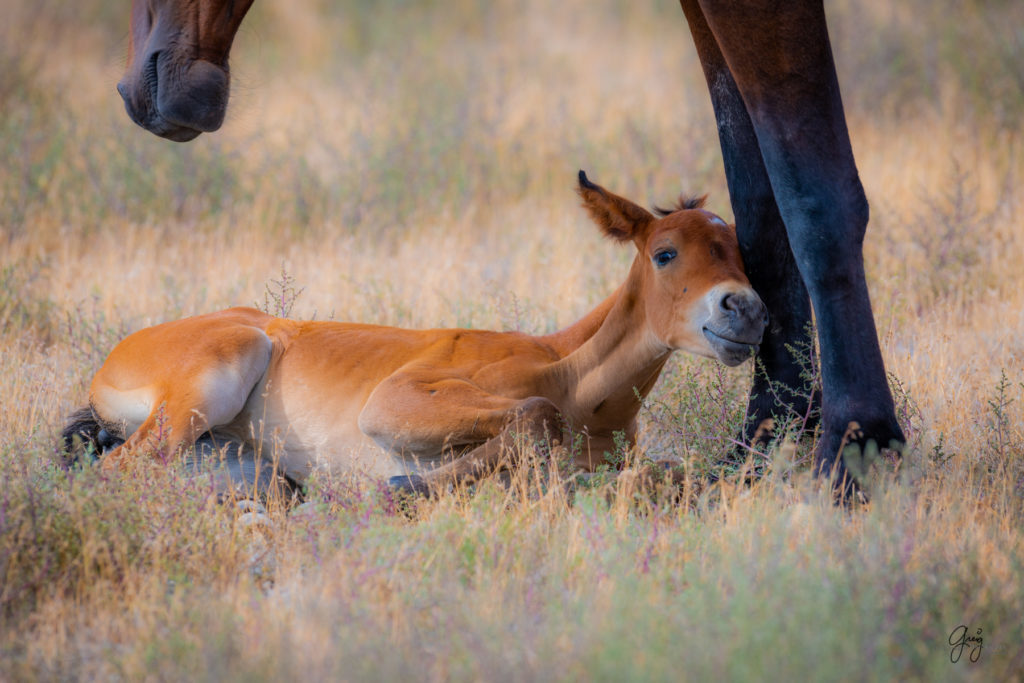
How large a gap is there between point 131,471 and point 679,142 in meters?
6.72

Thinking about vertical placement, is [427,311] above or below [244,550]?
above

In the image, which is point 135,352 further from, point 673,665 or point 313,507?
point 673,665

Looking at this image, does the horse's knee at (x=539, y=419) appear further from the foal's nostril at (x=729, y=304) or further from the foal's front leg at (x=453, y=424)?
the foal's nostril at (x=729, y=304)

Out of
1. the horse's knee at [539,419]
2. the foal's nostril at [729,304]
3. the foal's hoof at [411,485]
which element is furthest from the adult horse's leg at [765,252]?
the foal's hoof at [411,485]

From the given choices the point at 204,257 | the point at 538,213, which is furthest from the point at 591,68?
the point at 204,257

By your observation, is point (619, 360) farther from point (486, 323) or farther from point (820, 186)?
point (486, 323)

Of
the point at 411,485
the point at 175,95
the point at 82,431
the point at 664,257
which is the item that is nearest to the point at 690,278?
the point at 664,257

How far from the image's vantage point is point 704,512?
3664 millimetres

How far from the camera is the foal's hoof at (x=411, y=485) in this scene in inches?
154

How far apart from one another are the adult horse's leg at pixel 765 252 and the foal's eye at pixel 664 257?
30 centimetres

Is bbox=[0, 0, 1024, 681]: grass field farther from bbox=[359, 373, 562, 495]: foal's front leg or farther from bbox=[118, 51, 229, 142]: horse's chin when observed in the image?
bbox=[118, 51, 229, 142]: horse's chin

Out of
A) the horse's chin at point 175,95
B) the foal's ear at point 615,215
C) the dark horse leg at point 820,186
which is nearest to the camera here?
the dark horse leg at point 820,186

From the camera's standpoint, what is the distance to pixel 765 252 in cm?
418

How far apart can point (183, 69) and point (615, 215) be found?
180cm
